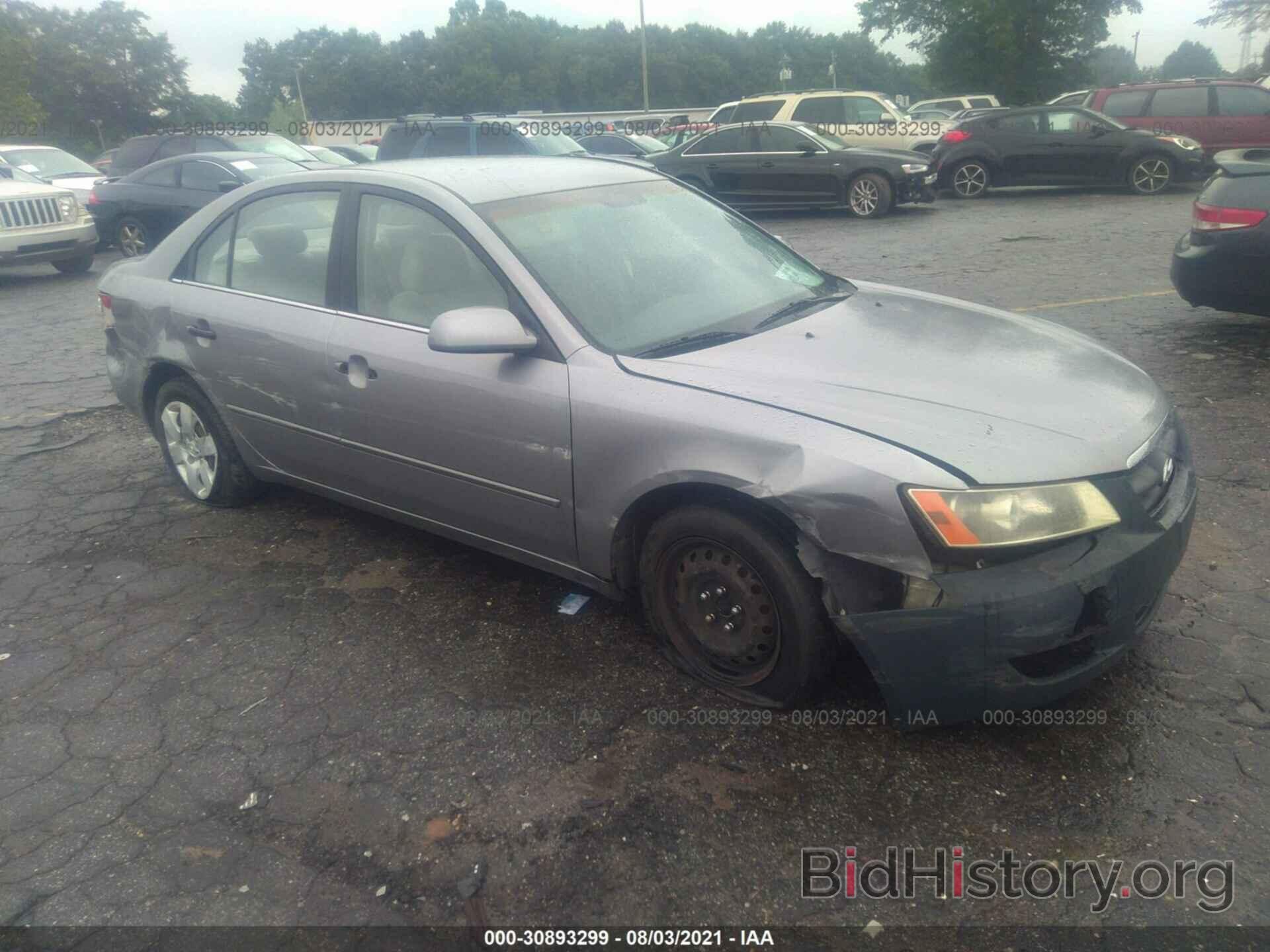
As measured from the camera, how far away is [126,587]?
13.3 feet

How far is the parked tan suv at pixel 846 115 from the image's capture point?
686 inches

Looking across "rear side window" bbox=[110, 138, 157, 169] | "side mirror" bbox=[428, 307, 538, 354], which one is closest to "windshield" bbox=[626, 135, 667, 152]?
"rear side window" bbox=[110, 138, 157, 169]

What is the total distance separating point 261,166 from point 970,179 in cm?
1111

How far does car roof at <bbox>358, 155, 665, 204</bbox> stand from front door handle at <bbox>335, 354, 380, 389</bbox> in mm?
703

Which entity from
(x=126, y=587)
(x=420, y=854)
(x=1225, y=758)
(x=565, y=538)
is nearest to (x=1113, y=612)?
(x=1225, y=758)

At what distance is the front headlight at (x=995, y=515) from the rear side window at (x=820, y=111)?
16.3m

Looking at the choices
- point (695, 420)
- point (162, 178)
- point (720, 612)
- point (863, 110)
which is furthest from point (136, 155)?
point (720, 612)

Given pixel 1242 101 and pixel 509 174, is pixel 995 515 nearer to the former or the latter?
pixel 509 174

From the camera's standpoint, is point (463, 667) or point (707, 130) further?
point (707, 130)

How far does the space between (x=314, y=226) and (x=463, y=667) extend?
1.94 metres

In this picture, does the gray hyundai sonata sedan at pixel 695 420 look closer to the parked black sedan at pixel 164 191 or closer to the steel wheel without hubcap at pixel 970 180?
the parked black sedan at pixel 164 191

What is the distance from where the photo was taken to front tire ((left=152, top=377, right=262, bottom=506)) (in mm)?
4527

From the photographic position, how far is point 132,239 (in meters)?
13.1

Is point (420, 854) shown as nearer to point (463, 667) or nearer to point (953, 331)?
point (463, 667)
